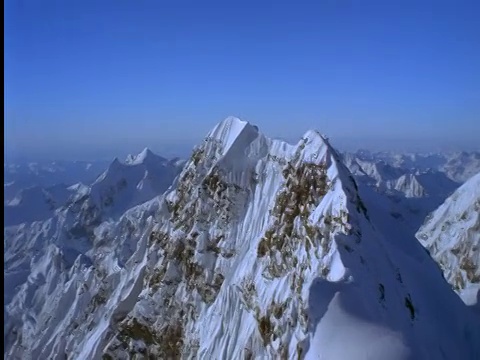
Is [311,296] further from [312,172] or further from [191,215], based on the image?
[191,215]

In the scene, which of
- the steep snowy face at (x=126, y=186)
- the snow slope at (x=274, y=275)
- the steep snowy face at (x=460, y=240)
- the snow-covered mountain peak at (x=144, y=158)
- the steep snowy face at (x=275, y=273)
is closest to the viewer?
the steep snowy face at (x=275, y=273)

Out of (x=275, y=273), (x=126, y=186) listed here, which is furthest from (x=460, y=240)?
(x=126, y=186)

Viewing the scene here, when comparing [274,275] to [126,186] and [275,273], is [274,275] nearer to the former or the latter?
[275,273]

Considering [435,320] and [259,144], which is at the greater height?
[259,144]

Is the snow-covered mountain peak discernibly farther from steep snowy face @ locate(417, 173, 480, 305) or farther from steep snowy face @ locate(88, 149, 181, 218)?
steep snowy face @ locate(417, 173, 480, 305)

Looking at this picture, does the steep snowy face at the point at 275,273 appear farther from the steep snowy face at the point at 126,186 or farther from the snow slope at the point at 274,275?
the steep snowy face at the point at 126,186

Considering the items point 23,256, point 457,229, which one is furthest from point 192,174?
point 23,256

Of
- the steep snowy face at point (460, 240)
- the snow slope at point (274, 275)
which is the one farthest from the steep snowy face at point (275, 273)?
the steep snowy face at point (460, 240)
